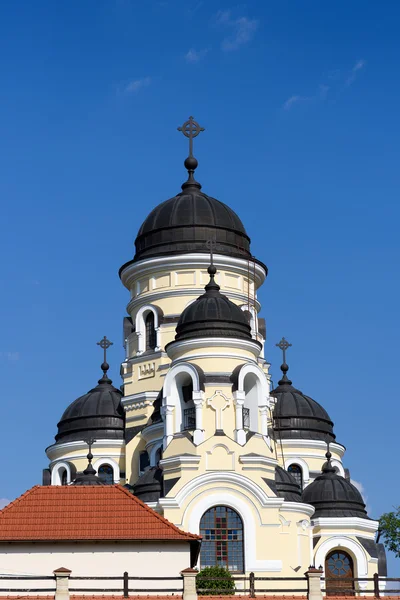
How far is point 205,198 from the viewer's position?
45812 mm

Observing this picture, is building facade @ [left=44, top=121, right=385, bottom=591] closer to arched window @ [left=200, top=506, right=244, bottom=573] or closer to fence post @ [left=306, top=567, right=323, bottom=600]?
arched window @ [left=200, top=506, right=244, bottom=573]

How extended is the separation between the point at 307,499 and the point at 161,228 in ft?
35.0

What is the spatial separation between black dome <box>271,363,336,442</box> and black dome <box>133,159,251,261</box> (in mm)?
6345

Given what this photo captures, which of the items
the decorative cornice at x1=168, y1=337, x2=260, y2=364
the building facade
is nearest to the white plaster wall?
the building facade

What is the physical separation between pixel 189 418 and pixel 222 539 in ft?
12.9

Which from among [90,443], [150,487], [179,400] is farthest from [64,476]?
[179,400]

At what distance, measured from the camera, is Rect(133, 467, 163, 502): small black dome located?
3769 cm

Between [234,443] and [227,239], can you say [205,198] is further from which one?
[234,443]

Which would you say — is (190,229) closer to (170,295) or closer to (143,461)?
(170,295)

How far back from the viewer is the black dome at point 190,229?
4422cm

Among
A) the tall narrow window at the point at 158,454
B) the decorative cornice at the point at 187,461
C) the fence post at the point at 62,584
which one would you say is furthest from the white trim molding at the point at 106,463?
the fence post at the point at 62,584

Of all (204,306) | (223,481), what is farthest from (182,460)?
(204,306)

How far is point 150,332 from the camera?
146 feet

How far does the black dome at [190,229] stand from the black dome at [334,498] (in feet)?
27.4
